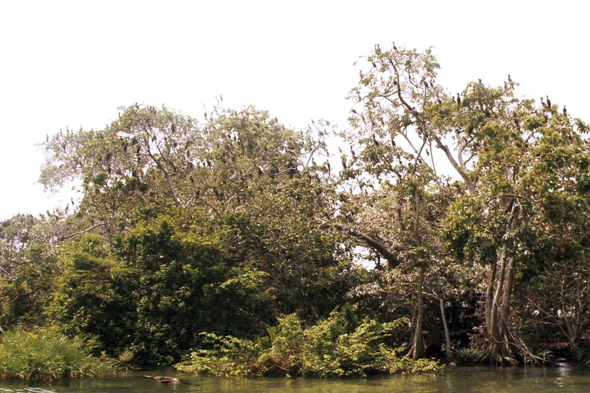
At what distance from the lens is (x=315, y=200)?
22.2m

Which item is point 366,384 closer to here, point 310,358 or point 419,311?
point 310,358

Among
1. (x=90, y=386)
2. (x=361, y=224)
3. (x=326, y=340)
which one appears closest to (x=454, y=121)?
(x=361, y=224)

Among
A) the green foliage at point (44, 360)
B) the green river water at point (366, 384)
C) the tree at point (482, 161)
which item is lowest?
the green river water at point (366, 384)

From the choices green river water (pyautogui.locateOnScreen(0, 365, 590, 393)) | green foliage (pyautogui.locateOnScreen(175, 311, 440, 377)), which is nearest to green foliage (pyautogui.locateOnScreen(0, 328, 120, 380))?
green river water (pyautogui.locateOnScreen(0, 365, 590, 393))

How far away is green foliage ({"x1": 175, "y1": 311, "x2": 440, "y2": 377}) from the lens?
48.0ft

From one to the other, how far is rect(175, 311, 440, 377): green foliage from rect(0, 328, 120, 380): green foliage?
247cm

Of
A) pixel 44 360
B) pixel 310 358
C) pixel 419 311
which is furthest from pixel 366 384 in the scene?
pixel 44 360

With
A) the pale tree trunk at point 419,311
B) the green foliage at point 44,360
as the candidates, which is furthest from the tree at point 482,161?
the green foliage at point 44,360

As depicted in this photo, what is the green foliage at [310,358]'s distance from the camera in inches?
576

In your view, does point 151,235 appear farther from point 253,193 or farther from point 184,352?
point 253,193

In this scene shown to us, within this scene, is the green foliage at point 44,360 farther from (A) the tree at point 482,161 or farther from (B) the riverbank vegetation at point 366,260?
(A) the tree at point 482,161

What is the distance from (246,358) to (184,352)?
3.34 meters

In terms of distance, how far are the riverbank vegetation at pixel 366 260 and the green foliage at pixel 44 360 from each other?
2.58m

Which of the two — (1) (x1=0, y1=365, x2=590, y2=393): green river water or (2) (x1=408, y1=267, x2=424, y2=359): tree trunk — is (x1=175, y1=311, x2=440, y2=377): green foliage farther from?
(2) (x1=408, y1=267, x2=424, y2=359): tree trunk
